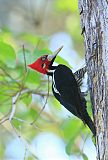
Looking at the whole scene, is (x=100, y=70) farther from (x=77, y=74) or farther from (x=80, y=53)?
(x=80, y=53)

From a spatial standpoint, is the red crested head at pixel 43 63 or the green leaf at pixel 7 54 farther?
the red crested head at pixel 43 63

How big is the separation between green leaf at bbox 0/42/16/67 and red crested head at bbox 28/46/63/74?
0.14m

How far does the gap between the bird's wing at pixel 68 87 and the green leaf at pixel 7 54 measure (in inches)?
10.3

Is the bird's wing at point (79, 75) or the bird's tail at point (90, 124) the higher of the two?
the bird's wing at point (79, 75)

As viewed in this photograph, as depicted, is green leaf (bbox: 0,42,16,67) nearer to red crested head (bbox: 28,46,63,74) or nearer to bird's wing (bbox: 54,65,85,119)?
red crested head (bbox: 28,46,63,74)

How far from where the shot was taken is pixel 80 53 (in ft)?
18.4

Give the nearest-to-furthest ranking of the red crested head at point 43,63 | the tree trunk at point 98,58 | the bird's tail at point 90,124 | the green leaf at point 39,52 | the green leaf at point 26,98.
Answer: the tree trunk at point 98,58 → the bird's tail at point 90,124 → the green leaf at point 39,52 → the red crested head at point 43,63 → the green leaf at point 26,98

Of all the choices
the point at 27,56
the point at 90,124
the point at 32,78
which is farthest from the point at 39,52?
the point at 90,124

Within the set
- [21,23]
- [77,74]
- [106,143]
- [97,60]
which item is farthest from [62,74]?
[21,23]

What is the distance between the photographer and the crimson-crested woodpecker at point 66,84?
266 cm

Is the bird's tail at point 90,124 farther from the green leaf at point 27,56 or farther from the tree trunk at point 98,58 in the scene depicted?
the green leaf at point 27,56

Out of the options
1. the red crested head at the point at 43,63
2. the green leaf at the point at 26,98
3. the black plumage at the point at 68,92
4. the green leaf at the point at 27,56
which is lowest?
the green leaf at the point at 26,98

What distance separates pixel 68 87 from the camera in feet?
9.02

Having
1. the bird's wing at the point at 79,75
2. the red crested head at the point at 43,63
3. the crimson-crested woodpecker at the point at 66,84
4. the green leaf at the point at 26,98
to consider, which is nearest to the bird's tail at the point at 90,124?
the crimson-crested woodpecker at the point at 66,84
